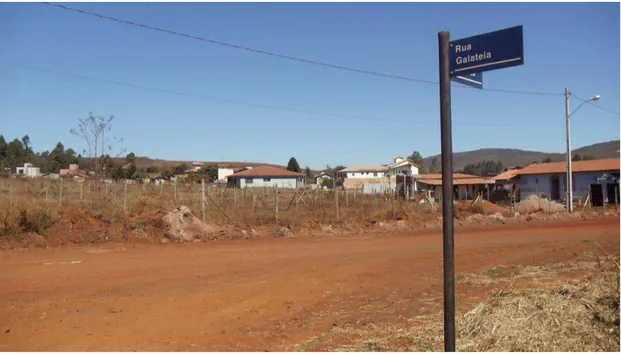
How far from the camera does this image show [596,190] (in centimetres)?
4097

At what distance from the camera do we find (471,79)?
436cm

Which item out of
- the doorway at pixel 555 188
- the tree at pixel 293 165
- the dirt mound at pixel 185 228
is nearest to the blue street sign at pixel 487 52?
the dirt mound at pixel 185 228

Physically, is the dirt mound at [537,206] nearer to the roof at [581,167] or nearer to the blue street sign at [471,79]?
the roof at [581,167]

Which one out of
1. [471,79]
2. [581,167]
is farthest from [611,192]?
[471,79]

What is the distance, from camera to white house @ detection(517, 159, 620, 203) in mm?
43188

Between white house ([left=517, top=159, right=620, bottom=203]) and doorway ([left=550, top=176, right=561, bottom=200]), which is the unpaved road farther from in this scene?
doorway ([left=550, top=176, right=561, bottom=200])

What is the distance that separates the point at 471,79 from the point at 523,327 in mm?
2754

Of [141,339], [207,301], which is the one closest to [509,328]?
[141,339]

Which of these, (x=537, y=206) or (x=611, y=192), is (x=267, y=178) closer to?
(x=611, y=192)

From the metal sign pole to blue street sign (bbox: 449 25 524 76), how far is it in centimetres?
9

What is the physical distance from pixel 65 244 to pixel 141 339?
38.1ft

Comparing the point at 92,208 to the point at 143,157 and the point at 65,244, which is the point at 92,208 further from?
the point at 143,157

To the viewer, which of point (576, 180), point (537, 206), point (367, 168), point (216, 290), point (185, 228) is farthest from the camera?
point (367, 168)

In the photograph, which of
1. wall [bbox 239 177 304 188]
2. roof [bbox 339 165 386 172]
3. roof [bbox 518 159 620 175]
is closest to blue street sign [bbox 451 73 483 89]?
roof [bbox 518 159 620 175]
